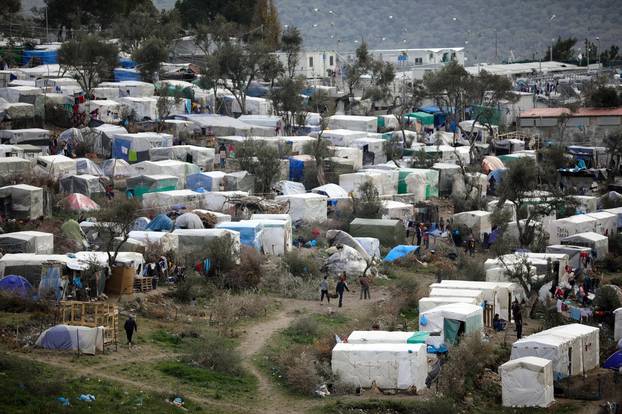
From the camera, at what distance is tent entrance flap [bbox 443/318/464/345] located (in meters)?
20.4

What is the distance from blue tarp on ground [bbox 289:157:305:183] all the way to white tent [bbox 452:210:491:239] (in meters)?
6.17

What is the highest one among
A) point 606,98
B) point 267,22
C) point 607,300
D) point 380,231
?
point 267,22

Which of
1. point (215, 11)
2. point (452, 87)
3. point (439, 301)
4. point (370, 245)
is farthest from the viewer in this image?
point (215, 11)

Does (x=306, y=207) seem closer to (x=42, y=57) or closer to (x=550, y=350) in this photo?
(x=550, y=350)

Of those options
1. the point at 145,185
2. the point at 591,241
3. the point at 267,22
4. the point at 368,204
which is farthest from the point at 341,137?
the point at 267,22

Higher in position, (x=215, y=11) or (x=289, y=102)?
(x=215, y=11)

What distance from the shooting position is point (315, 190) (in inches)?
1300

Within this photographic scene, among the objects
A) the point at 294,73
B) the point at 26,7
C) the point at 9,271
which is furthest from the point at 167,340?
the point at 26,7

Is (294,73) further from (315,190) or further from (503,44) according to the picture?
(503,44)

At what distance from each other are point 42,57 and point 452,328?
118ft

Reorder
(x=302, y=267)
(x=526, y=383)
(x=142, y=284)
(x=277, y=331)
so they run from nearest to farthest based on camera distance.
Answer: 1. (x=526, y=383)
2. (x=277, y=331)
3. (x=142, y=284)
4. (x=302, y=267)

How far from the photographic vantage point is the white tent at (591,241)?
29.0m

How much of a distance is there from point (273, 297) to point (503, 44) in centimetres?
10015

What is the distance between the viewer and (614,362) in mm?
20750
